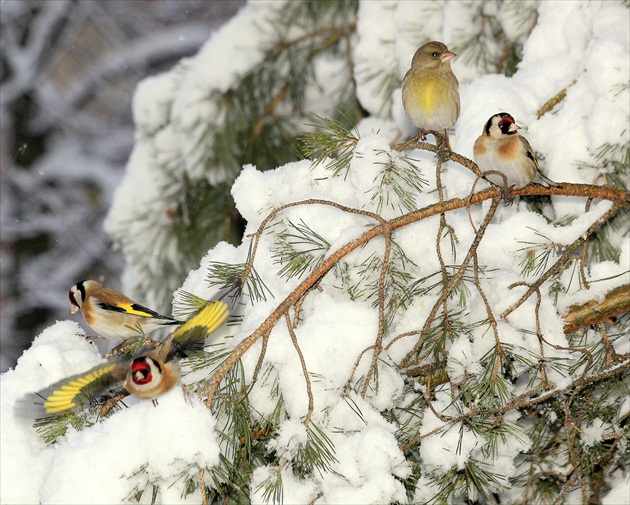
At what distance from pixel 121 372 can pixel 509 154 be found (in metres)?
1.33

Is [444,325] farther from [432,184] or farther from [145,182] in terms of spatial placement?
[145,182]

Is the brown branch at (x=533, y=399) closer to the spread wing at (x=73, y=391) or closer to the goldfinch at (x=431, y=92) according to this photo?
the spread wing at (x=73, y=391)

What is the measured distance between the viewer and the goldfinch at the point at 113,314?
2.77m

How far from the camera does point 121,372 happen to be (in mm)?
1983

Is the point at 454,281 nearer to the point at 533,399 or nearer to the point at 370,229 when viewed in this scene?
the point at 370,229

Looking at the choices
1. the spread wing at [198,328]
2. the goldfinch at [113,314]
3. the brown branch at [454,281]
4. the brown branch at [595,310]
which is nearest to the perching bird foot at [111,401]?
the spread wing at [198,328]

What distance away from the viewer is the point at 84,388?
1.95 meters

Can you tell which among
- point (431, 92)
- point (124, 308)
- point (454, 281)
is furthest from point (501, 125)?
point (124, 308)

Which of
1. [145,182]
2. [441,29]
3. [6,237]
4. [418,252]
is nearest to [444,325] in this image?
[418,252]

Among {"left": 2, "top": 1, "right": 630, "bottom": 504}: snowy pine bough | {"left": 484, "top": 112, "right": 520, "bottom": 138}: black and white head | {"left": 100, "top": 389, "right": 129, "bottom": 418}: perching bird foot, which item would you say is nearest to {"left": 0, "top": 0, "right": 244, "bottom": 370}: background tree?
{"left": 2, "top": 1, "right": 630, "bottom": 504}: snowy pine bough

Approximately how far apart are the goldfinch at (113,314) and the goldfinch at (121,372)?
672 mm

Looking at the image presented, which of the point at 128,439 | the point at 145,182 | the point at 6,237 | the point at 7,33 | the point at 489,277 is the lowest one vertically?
the point at 128,439

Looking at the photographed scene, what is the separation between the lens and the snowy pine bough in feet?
6.03

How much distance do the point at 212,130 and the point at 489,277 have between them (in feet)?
6.44
